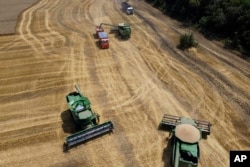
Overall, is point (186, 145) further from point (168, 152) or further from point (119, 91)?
point (119, 91)

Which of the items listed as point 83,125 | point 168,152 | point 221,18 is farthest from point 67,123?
point 221,18

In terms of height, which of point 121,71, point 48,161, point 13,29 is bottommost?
point 48,161

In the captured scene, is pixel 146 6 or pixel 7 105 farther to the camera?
pixel 146 6

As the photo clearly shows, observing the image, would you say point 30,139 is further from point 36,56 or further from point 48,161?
point 36,56

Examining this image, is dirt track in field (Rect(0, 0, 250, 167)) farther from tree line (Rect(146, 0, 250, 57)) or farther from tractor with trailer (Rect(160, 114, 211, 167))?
tree line (Rect(146, 0, 250, 57))

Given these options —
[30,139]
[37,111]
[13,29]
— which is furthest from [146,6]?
[30,139]

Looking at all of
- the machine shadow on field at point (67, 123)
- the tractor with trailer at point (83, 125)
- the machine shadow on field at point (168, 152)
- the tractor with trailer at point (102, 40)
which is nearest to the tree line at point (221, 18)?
the tractor with trailer at point (102, 40)

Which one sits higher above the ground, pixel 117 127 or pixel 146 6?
pixel 146 6
